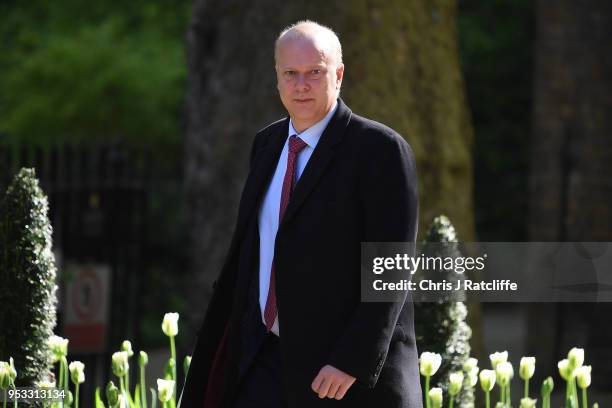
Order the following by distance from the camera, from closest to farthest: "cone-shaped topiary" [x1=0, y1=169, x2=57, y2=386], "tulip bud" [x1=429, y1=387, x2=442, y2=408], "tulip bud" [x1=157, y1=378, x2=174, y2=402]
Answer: "tulip bud" [x1=429, y1=387, x2=442, y2=408] < "tulip bud" [x1=157, y1=378, x2=174, y2=402] < "cone-shaped topiary" [x1=0, y1=169, x2=57, y2=386]

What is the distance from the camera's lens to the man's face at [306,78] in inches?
147

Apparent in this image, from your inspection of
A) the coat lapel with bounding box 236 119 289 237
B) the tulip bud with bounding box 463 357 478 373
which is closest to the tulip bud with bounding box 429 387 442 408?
the tulip bud with bounding box 463 357 478 373

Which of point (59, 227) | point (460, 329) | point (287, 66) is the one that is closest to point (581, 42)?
point (59, 227)

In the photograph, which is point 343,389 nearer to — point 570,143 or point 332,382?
point 332,382

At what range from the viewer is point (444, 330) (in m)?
5.18

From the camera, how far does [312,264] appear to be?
3.66m

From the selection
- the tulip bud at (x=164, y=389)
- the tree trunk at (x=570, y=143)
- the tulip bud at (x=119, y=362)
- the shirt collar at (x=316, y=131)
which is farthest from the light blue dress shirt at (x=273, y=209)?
the tree trunk at (x=570, y=143)

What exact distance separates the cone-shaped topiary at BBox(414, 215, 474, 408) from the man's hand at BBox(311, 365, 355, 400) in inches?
63.9

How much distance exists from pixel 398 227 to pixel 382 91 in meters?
4.74

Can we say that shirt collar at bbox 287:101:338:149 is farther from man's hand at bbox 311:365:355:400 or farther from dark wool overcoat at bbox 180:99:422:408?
man's hand at bbox 311:365:355:400

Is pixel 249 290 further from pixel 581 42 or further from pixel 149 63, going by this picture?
pixel 149 63

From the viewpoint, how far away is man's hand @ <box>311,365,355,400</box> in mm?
3551

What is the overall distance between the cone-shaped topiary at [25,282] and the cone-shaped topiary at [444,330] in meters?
1.61

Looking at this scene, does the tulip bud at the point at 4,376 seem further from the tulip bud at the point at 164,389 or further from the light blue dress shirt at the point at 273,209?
the light blue dress shirt at the point at 273,209
